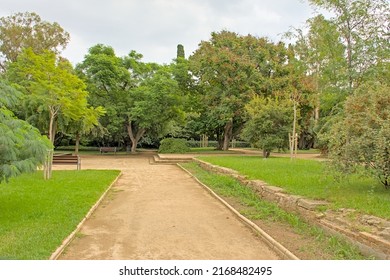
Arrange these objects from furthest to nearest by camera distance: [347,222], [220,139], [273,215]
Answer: [220,139]
[273,215]
[347,222]

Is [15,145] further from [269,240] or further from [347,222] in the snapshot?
[347,222]

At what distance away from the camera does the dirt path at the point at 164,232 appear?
4.84 metres

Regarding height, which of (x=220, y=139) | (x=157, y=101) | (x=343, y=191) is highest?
(x=157, y=101)

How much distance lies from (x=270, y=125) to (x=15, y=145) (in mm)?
15738

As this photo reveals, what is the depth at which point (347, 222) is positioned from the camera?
532 centimetres

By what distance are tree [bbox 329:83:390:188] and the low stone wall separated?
1198 millimetres

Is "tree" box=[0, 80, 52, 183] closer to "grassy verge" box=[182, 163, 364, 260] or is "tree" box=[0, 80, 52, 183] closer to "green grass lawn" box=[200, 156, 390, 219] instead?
"grassy verge" box=[182, 163, 364, 260]

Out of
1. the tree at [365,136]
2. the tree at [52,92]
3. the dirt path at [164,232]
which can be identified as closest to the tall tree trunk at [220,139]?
the tree at [52,92]

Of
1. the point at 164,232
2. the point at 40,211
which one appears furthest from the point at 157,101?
the point at 164,232

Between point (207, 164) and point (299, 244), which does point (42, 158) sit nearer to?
point (299, 244)

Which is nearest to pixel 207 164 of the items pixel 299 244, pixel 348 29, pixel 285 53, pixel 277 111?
pixel 277 111

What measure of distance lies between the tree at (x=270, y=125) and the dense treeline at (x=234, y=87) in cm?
6

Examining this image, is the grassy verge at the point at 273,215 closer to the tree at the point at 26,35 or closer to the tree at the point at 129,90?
the tree at the point at 129,90

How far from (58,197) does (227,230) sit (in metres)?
4.56
